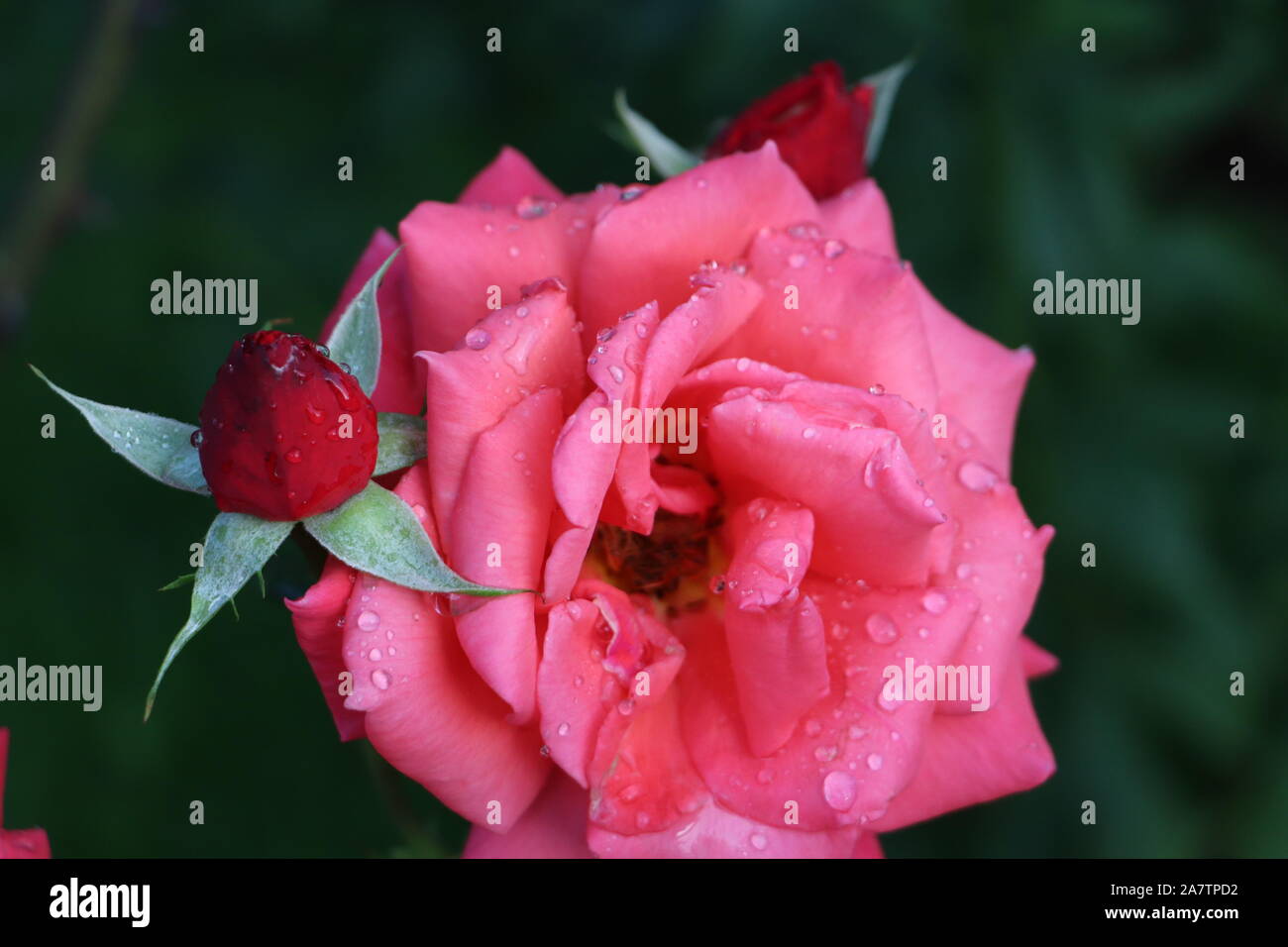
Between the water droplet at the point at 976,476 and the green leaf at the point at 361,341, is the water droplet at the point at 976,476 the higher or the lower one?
the lower one

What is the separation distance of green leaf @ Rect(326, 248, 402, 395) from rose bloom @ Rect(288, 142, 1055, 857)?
0.08m

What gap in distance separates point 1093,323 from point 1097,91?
1.69 feet

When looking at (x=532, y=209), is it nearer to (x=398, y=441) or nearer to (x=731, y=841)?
(x=398, y=441)

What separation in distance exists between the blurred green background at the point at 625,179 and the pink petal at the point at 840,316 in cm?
114

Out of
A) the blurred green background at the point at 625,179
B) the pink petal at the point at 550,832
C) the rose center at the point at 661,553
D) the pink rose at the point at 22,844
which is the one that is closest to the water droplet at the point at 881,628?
the rose center at the point at 661,553

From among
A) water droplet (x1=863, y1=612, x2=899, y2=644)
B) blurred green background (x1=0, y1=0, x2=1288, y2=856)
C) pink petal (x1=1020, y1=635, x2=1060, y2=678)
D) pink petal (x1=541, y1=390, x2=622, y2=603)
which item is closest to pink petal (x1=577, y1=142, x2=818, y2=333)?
pink petal (x1=541, y1=390, x2=622, y2=603)

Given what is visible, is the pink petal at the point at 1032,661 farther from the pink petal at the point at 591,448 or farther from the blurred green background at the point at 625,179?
the blurred green background at the point at 625,179

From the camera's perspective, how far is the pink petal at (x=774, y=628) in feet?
4.47

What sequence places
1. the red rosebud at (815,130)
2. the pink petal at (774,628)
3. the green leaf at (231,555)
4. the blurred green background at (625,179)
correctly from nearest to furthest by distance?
the green leaf at (231,555)
the pink petal at (774,628)
the red rosebud at (815,130)
the blurred green background at (625,179)

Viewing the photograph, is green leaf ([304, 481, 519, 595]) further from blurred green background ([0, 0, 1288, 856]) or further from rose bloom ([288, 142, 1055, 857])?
blurred green background ([0, 0, 1288, 856])

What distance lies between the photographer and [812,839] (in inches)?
56.9

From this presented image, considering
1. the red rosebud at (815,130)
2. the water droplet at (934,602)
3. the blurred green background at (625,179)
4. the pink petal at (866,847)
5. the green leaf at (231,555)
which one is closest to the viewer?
the green leaf at (231,555)

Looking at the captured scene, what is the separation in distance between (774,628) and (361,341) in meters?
0.56

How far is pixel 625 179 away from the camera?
2990 millimetres
